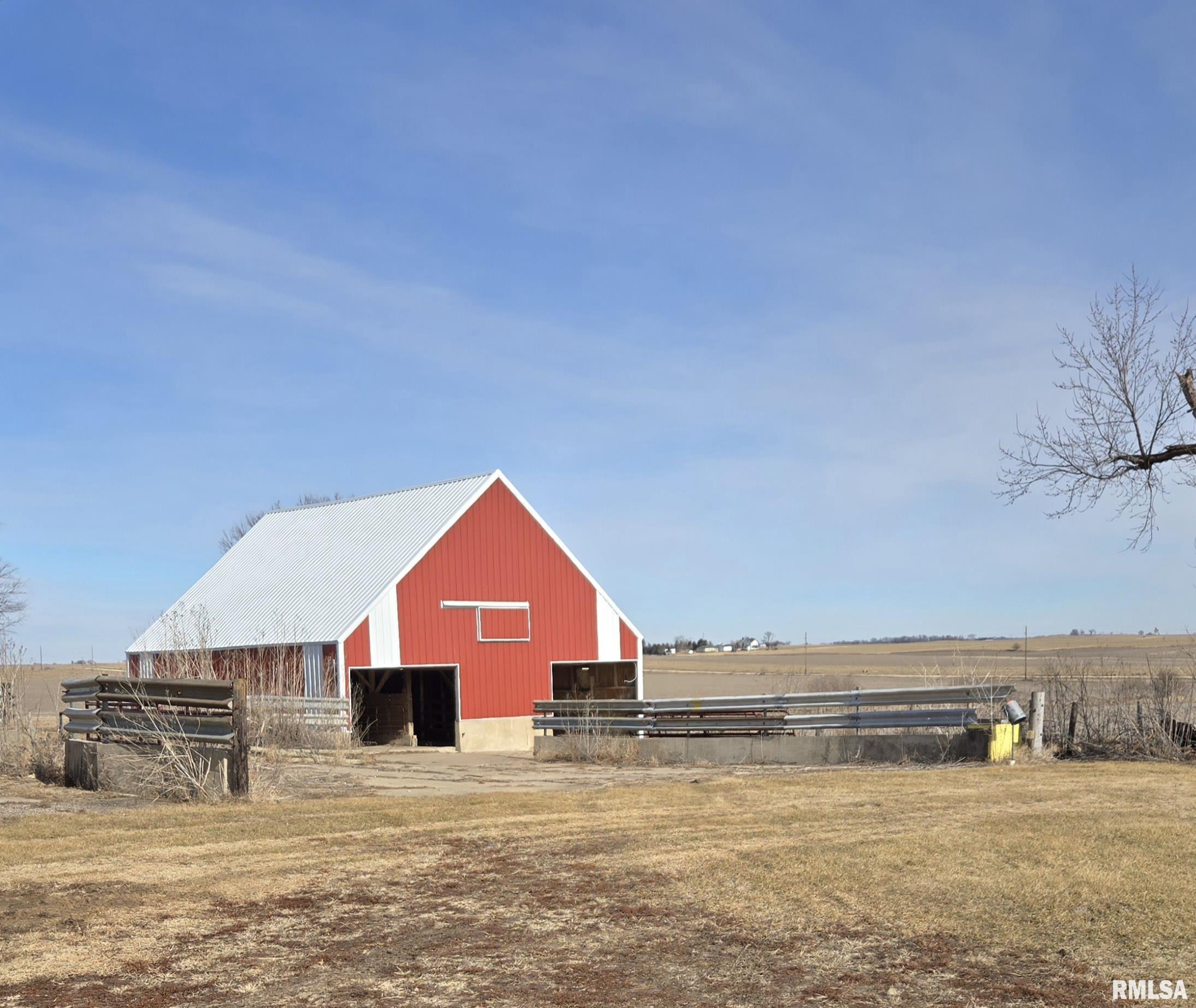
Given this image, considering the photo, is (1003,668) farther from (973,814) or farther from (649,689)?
(973,814)

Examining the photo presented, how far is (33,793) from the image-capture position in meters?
14.8

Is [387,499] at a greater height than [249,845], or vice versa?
[387,499]

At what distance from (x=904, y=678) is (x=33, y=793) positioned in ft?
167

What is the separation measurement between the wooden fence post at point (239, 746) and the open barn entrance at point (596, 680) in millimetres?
20008

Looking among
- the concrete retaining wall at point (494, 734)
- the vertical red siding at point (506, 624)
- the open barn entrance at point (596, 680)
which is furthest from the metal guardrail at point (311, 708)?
the open barn entrance at point (596, 680)

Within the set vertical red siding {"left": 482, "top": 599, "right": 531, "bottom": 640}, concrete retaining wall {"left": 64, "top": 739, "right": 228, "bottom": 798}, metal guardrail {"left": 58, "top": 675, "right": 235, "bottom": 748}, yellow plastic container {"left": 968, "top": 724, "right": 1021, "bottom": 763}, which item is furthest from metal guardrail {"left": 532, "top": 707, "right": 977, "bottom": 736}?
concrete retaining wall {"left": 64, "top": 739, "right": 228, "bottom": 798}

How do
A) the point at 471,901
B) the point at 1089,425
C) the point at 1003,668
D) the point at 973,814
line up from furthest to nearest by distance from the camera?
the point at 1003,668 < the point at 1089,425 < the point at 973,814 < the point at 471,901

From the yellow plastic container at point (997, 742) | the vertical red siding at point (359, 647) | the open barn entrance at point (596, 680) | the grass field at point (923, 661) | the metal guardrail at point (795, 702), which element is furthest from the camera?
the grass field at point (923, 661)

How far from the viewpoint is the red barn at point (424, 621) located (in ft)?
91.9

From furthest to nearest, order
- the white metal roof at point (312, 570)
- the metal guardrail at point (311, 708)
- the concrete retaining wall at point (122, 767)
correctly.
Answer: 1. the white metal roof at point (312, 570)
2. the metal guardrail at point (311, 708)
3. the concrete retaining wall at point (122, 767)

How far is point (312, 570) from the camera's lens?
104 feet

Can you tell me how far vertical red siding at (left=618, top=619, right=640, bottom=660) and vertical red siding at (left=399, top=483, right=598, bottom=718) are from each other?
1014 millimetres

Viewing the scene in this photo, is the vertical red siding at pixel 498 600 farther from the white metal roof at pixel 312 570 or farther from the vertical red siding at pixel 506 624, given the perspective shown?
the white metal roof at pixel 312 570

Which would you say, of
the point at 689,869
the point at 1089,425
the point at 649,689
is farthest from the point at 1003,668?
the point at 689,869
